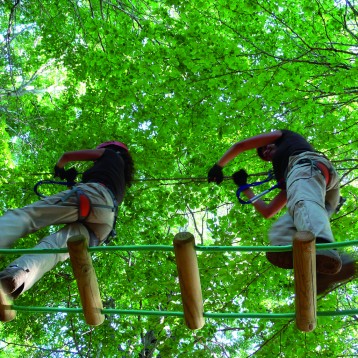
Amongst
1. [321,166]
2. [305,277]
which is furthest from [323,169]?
[305,277]

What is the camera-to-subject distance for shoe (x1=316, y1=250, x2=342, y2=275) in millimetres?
2525

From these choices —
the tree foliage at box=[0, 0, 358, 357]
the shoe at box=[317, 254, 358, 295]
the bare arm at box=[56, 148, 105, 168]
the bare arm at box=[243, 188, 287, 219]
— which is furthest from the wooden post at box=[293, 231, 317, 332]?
the tree foliage at box=[0, 0, 358, 357]

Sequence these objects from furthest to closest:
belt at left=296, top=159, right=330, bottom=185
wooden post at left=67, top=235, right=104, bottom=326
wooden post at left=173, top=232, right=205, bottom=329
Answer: belt at left=296, top=159, right=330, bottom=185
wooden post at left=67, top=235, right=104, bottom=326
wooden post at left=173, top=232, right=205, bottom=329

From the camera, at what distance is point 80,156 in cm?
387

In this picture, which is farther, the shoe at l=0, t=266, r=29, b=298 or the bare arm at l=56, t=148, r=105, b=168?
the bare arm at l=56, t=148, r=105, b=168

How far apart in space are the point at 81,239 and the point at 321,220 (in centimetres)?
151

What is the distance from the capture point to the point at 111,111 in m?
6.81

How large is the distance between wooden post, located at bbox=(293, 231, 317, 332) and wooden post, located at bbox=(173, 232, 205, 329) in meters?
0.55

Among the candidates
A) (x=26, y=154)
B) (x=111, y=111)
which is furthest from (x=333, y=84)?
(x=26, y=154)

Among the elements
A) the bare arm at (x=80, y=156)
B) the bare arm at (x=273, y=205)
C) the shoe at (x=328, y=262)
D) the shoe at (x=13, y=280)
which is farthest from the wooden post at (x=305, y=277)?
the bare arm at (x=80, y=156)

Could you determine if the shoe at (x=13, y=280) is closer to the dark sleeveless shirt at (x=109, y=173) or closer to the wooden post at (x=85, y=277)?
the wooden post at (x=85, y=277)

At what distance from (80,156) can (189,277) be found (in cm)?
195

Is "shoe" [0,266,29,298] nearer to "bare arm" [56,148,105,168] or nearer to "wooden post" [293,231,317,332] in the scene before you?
"bare arm" [56,148,105,168]

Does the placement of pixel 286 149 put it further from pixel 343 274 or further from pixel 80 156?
pixel 80 156
